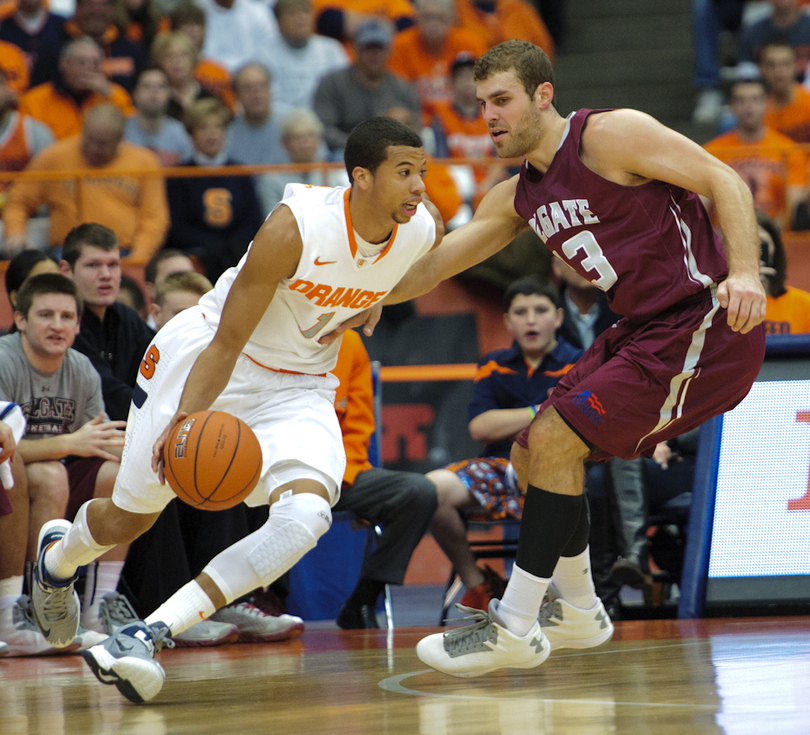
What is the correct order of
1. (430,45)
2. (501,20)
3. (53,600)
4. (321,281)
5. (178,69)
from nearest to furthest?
(321,281)
(53,600)
(178,69)
(430,45)
(501,20)

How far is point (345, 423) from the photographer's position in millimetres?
6277

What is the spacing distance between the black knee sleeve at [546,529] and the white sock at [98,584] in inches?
90.9

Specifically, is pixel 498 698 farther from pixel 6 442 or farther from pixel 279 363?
pixel 6 442

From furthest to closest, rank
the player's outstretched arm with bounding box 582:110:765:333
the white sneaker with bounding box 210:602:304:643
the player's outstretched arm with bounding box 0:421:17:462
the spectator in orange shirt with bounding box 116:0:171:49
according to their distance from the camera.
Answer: the spectator in orange shirt with bounding box 116:0:171:49 < the white sneaker with bounding box 210:602:304:643 < the player's outstretched arm with bounding box 0:421:17:462 < the player's outstretched arm with bounding box 582:110:765:333

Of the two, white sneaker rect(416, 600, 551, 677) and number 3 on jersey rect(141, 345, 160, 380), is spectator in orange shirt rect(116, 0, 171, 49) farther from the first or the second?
white sneaker rect(416, 600, 551, 677)

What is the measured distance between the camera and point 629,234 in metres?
3.89

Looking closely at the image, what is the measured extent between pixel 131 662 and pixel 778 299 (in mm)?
4416

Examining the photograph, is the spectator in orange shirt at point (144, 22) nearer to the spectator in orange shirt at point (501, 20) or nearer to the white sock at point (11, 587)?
the spectator in orange shirt at point (501, 20)

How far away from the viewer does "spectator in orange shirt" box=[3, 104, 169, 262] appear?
782cm

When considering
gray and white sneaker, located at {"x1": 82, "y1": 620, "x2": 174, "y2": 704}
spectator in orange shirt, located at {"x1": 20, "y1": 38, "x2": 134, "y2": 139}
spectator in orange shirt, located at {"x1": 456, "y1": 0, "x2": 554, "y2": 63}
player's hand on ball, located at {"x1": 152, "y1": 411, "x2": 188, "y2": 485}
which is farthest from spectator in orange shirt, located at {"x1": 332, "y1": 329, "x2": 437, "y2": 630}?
spectator in orange shirt, located at {"x1": 456, "y1": 0, "x2": 554, "y2": 63}

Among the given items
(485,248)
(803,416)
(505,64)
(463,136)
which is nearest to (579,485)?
(485,248)

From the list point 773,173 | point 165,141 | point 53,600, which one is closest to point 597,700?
point 53,600

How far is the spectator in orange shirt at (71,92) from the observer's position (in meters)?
9.48

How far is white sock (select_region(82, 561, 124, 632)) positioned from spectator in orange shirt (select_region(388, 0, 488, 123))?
6606 millimetres
